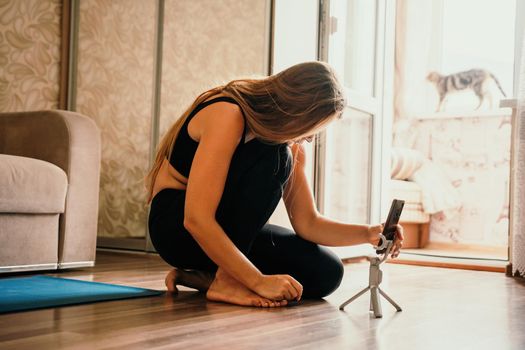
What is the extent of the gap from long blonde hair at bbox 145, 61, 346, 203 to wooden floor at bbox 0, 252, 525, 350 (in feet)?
1.34

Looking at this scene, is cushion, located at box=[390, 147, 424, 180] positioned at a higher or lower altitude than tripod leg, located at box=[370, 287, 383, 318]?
higher

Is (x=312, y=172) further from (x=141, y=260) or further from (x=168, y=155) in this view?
(x=168, y=155)

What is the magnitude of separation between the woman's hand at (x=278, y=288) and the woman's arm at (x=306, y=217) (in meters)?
0.25

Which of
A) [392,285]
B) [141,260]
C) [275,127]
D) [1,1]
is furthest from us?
[1,1]

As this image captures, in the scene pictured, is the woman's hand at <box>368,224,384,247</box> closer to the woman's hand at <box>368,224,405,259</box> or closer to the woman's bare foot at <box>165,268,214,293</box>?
the woman's hand at <box>368,224,405,259</box>

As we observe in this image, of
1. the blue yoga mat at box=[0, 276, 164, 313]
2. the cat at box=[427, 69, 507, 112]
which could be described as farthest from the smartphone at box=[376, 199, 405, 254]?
the cat at box=[427, 69, 507, 112]

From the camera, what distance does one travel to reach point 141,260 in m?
2.89

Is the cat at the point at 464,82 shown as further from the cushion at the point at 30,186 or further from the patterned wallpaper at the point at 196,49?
the cushion at the point at 30,186

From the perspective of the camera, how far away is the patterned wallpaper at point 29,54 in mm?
3266

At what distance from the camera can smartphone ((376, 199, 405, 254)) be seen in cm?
142

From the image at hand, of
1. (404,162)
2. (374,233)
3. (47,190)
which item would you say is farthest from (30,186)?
(404,162)

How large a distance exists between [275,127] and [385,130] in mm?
1968

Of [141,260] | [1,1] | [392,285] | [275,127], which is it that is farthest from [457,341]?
[1,1]

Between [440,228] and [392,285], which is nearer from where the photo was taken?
[392,285]
